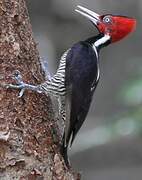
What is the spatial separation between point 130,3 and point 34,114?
17.8ft

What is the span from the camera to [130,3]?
912cm

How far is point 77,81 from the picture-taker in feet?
13.8

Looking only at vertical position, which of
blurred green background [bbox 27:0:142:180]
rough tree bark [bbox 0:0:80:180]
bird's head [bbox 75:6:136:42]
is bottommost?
blurred green background [bbox 27:0:142:180]

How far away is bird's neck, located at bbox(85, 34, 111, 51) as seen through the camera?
4512 mm

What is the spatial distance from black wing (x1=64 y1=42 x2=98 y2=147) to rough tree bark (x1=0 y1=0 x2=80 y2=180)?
5.5 inches

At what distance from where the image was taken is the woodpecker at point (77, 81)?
4098 millimetres

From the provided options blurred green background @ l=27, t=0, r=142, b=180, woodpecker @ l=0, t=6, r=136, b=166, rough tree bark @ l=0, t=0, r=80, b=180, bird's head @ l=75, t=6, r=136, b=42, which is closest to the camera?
rough tree bark @ l=0, t=0, r=80, b=180

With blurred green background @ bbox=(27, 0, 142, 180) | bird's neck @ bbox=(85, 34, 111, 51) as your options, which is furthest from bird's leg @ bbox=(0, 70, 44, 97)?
blurred green background @ bbox=(27, 0, 142, 180)

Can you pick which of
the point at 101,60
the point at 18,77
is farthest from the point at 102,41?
the point at 101,60

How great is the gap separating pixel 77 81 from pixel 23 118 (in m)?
0.52

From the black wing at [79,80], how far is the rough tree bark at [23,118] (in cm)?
14

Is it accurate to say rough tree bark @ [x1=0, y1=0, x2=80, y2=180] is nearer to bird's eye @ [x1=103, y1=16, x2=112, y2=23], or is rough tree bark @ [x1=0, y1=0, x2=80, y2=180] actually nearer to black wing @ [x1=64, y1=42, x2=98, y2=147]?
black wing @ [x1=64, y1=42, x2=98, y2=147]

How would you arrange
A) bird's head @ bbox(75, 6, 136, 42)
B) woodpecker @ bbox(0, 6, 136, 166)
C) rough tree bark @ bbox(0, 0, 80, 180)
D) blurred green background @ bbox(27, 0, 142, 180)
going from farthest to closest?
blurred green background @ bbox(27, 0, 142, 180)
bird's head @ bbox(75, 6, 136, 42)
woodpecker @ bbox(0, 6, 136, 166)
rough tree bark @ bbox(0, 0, 80, 180)

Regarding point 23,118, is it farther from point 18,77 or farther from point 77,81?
point 77,81
